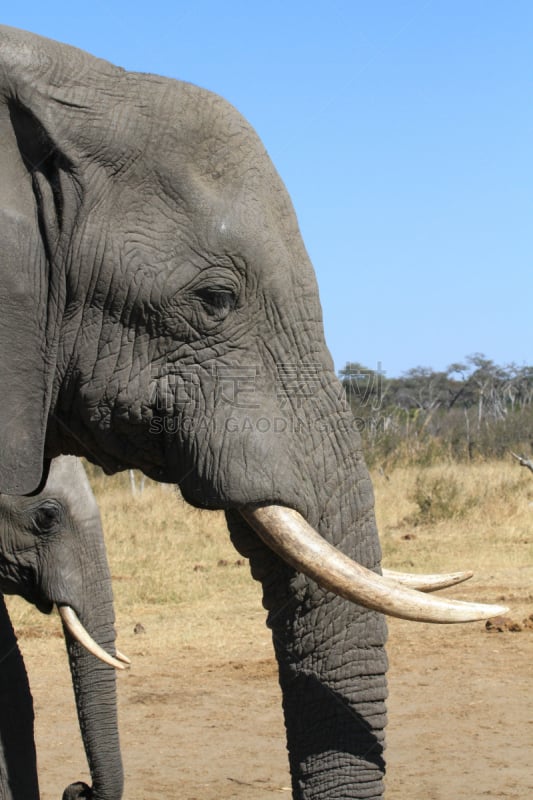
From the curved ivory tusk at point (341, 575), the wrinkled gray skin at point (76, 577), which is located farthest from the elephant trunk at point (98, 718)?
the curved ivory tusk at point (341, 575)

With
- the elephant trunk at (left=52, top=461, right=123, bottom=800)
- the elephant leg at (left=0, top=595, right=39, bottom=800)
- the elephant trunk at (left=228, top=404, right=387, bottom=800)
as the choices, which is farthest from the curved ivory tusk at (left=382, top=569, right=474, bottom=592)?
the elephant trunk at (left=52, top=461, right=123, bottom=800)

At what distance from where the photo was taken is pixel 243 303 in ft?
8.73

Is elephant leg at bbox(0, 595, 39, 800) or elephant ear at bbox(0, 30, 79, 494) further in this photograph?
elephant leg at bbox(0, 595, 39, 800)

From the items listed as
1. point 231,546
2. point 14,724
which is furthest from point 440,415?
point 14,724

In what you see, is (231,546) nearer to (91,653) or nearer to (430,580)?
(91,653)

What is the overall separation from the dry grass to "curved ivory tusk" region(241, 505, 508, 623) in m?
4.18

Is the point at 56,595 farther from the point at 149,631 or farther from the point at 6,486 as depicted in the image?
the point at 149,631

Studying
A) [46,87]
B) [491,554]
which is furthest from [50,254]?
[491,554]

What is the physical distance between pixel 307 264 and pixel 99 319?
51cm

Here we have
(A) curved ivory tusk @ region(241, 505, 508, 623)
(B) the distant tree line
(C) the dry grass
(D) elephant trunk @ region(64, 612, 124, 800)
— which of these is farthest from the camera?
(B) the distant tree line

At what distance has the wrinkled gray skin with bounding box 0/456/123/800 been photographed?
4.52m

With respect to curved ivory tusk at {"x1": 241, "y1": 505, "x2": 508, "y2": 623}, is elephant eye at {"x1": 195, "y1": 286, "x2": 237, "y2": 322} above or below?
above

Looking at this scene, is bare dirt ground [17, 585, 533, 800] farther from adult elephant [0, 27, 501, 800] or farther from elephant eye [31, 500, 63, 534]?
adult elephant [0, 27, 501, 800]

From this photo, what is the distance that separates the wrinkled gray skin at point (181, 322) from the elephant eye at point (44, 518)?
212 cm
